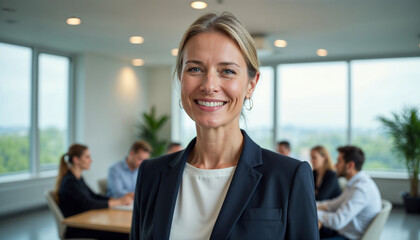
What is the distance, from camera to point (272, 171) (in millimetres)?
1017

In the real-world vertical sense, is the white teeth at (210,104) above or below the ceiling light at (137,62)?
below

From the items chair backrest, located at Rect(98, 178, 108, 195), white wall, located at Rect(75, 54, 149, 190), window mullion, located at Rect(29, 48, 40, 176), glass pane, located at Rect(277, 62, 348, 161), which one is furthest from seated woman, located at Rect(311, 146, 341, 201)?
window mullion, located at Rect(29, 48, 40, 176)

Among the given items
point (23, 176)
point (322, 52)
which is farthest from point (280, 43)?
point (23, 176)

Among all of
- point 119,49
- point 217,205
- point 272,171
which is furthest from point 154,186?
point 119,49

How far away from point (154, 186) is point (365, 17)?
15.7 feet

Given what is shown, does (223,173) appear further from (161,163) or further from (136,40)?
(136,40)

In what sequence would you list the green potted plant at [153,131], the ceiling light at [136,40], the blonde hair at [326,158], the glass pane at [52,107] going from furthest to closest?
1. the green potted plant at [153,131]
2. the glass pane at [52,107]
3. the ceiling light at [136,40]
4. the blonde hair at [326,158]

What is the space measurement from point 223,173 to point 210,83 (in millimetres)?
268

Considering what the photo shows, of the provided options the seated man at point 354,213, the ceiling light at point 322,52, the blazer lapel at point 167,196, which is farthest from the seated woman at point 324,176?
the blazer lapel at point 167,196

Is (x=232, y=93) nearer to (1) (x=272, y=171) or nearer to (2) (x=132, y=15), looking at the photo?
(1) (x=272, y=171)

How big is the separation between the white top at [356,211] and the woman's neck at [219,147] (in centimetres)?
247

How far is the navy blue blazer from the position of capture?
0.95 metres

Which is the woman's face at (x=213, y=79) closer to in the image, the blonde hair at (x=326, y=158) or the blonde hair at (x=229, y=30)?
the blonde hair at (x=229, y=30)

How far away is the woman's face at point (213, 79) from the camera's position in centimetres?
99
